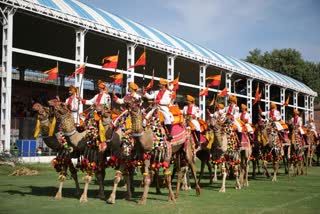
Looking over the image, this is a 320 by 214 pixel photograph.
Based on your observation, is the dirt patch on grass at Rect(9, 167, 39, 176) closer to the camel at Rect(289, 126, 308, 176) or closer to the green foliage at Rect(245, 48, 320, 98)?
the camel at Rect(289, 126, 308, 176)

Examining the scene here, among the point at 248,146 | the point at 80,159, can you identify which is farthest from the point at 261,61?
the point at 80,159

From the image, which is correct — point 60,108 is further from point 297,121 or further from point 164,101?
point 297,121

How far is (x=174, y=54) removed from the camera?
34375 millimetres

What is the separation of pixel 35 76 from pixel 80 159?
→ 110ft

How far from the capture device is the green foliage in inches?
2881

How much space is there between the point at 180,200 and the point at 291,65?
65399 millimetres

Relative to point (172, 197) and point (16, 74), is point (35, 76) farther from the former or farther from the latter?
point (172, 197)

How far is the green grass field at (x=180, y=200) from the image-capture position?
10.4m

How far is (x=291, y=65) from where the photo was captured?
2899 inches

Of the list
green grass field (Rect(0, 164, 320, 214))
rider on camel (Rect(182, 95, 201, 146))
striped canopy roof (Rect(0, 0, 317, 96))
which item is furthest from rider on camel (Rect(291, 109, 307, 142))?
striped canopy roof (Rect(0, 0, 317, 96))

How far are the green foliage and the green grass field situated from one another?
194 feet

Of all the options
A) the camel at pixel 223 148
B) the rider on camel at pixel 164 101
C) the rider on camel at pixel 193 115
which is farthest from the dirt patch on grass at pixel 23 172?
the rider on camel at pixel 164 101

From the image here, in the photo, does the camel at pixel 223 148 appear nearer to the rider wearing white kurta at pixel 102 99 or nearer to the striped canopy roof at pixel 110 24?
the rider wearing white kurta at pixel 102 99

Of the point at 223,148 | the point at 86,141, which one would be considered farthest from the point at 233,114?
the point at 86,141
